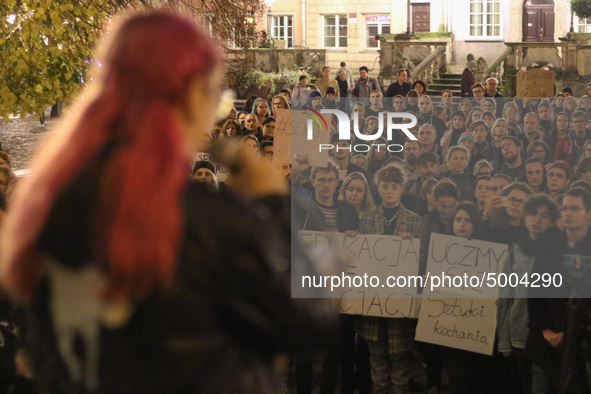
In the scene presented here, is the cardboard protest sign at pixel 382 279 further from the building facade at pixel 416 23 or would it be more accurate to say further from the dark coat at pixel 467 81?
the building facade at pixel 416 23

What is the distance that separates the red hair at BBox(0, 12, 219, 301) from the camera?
1717mm

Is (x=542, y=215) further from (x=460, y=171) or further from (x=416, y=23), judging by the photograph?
(x=416, y=23)

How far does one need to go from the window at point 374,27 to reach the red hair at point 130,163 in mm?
39485

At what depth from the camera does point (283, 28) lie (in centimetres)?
4219

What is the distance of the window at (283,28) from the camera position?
42.0 metres

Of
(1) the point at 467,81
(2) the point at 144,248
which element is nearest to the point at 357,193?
(2) the point at 144,248

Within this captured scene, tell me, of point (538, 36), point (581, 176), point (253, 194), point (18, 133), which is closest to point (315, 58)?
point (538, 36)

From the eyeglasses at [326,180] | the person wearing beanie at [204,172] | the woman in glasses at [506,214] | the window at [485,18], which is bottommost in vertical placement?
the woman in glasses at [506,214]

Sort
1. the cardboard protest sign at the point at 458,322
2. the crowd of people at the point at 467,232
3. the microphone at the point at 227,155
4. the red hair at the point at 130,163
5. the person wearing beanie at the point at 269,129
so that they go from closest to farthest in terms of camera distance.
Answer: the red hair at the point at 130,163 < the microphone at the point at 227,155 < the crowd of people at the point at 467,232 < the cardboard protest sign at the point at 458,322 < the person wearing beanie at the point at 269,129

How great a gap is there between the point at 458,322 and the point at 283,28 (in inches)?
1498

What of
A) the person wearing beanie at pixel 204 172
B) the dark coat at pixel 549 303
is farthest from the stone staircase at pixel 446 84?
the dark coat at pixel 549 303

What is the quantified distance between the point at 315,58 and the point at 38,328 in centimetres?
3140

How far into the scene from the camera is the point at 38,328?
1877 mm

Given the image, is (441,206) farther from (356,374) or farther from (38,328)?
(38,328)
